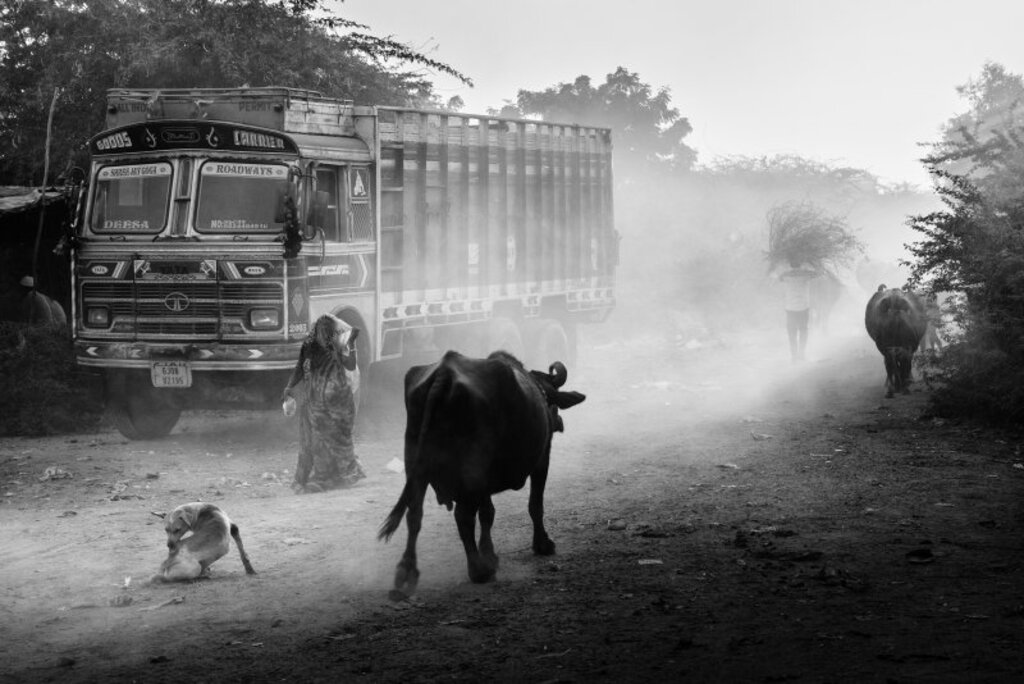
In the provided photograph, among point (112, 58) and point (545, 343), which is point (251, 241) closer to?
point (545, 343)

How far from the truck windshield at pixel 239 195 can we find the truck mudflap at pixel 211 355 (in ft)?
3.70

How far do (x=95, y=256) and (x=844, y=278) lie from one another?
72.3 ft

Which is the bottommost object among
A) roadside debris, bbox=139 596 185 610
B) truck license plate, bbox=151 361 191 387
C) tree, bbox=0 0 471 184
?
roadside debris, bbox=139 596 185 610

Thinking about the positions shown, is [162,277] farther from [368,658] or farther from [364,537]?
[368,658]

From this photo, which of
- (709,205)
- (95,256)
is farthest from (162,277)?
(709,205)

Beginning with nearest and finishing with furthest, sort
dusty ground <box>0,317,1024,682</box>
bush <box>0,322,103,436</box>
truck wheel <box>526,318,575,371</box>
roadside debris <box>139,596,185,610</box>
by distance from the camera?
dusty ground <box>0,317,1024,682</box>
roadside debris <box>139,596,185,610</box>
bush <box>0,322,103,436</box>
truck wheel <box>526,318,575,371</box>

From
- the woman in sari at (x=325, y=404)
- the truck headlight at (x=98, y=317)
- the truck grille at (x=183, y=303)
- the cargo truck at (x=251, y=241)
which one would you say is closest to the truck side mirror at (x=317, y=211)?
the cargo truck at (x=251, y=241)

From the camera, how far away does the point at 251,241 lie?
11.6 meters

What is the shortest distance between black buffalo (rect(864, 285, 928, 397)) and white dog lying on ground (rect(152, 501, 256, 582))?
1059 cm

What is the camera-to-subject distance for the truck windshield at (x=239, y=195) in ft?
38.4

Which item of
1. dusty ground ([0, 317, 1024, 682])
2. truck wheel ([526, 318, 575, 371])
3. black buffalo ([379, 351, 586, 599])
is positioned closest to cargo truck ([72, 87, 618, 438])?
dusty ground ([0, 317, 1024, 682])

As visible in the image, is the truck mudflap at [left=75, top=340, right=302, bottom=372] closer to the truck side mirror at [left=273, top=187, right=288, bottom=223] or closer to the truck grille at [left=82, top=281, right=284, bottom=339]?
the truck grille at [left=82, top=281, right=284, bottom=339]

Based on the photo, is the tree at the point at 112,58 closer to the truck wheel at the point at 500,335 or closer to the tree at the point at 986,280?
the truck wheel at the point at 500,335

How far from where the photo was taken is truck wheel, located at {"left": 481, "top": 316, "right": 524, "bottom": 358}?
15.5 m
